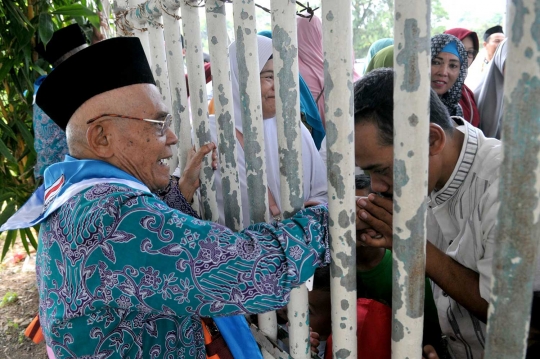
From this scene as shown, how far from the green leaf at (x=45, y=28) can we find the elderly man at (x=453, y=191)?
2.37 meters

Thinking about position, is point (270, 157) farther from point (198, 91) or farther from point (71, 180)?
point (71, 180)

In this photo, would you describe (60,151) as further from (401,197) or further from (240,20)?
(401,197)

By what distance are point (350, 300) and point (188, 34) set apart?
918 mm

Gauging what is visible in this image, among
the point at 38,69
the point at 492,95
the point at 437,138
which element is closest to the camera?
the point at 437,138

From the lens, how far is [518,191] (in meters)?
0.63

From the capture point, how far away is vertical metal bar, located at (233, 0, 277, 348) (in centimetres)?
112

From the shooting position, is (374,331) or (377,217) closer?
(377,217)

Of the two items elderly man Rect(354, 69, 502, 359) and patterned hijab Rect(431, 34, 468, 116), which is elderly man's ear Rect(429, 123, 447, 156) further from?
patterned hijab Rect(431, 34, 468, 116)

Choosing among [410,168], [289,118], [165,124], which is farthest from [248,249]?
[165,124]

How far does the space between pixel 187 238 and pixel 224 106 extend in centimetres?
44

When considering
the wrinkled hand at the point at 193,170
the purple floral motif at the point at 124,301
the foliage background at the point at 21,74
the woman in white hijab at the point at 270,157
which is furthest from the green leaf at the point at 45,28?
the purple floral motif at the point at 124,301

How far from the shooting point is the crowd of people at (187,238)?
1.04 metres

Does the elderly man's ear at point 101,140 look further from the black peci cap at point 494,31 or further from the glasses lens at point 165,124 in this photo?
the black peci cap at point 494,31

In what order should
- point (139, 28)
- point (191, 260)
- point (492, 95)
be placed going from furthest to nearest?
point (492, 95), point (139, 28), point (191, 260)
